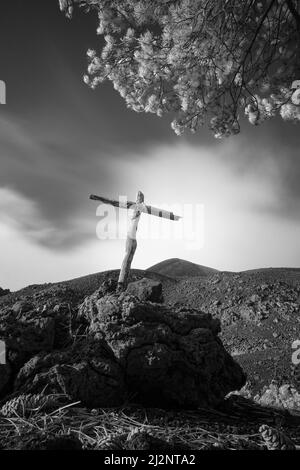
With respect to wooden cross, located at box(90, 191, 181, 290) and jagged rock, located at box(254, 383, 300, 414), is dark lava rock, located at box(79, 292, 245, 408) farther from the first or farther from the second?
wooden cross, located at box(90, 191, 181, 290)

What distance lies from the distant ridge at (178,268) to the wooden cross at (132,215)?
14.8 meters

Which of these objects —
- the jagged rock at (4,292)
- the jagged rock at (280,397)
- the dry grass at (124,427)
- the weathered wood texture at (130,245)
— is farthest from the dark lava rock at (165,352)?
the jagged rock at (4,292)

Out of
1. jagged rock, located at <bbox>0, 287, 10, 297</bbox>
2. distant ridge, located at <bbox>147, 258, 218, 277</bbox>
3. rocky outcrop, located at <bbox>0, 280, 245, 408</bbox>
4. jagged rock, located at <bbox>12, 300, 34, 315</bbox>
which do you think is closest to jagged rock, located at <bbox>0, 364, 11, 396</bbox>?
rocky outcrop, located at <bbox>0, 280, 245, 408</bbox>

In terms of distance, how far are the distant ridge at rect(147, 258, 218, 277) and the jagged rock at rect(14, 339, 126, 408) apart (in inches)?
920

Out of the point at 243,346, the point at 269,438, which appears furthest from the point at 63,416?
the point at 243,346

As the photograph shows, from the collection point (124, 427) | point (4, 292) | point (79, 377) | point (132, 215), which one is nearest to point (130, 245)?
point (132, 215)

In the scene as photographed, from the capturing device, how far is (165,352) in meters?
3.53

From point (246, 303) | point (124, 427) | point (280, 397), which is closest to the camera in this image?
point (124, 427)

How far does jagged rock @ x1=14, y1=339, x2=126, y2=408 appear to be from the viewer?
3.26 meters

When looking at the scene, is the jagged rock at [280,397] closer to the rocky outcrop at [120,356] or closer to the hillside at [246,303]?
the hillside at [246,303]

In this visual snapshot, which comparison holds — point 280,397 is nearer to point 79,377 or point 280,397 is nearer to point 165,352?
point 165,352

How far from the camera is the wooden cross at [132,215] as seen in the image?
38.5 ft

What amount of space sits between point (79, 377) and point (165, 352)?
806 mm
